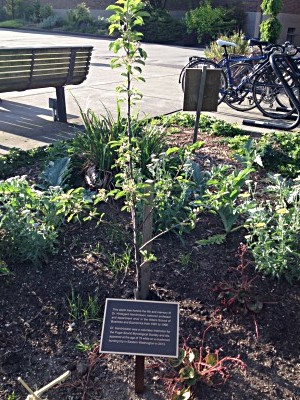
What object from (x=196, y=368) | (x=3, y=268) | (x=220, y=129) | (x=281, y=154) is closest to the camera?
(x=196, y=368)

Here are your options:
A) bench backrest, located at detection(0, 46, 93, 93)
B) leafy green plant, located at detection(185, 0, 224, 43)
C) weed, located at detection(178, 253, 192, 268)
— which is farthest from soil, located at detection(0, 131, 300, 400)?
leafy green plant, located at detection(185, 0, 224, 43)

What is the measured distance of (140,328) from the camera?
230 cm

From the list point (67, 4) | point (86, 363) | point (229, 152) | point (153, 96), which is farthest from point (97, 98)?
point (67, 4)

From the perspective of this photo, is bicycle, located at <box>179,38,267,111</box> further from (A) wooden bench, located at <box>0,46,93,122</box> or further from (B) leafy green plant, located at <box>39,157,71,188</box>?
(B) leafy green plant, located at <box>39,157,71,188</box>

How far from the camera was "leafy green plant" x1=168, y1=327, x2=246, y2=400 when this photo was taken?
8.08ft

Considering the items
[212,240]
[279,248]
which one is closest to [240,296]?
[279,248]

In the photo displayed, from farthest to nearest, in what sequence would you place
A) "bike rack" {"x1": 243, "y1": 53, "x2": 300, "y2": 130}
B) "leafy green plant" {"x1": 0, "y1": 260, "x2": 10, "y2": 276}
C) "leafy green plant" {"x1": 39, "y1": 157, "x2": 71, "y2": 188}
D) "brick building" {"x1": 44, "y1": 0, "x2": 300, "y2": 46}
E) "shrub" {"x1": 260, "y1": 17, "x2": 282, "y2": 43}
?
1. "brick building" {"x1": 44, "y1": 0, "x2": 300, "y2": 46}
2. "shrub" {"x1": 260, "y1": 17, "x2": 282, "y2": 43}
3. "bike rack" {"x1": 243, "y1": 53, "x2": 300, "y2": 130}
4. "leafy green plant" {"x1": 39, "y1": 157, "x2": 71, "y2": 188}
5. "leafy green plant" {"x1": 0, "y1": 260, "x2": 10, "y2": 276}

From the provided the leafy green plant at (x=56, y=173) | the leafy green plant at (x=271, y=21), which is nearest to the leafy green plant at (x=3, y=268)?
the leafy green plant at (x=56, y=173)

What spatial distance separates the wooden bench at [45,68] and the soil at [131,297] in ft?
9.95

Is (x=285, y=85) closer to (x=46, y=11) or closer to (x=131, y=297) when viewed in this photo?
(x=131, y=297)

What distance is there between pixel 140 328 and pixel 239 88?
6344 mm

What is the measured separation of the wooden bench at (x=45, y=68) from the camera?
594 centimetres

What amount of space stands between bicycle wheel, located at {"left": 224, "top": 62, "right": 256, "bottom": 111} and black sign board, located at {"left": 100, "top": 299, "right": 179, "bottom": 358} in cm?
621

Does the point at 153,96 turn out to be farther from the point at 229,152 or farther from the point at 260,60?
the point at 229,152
